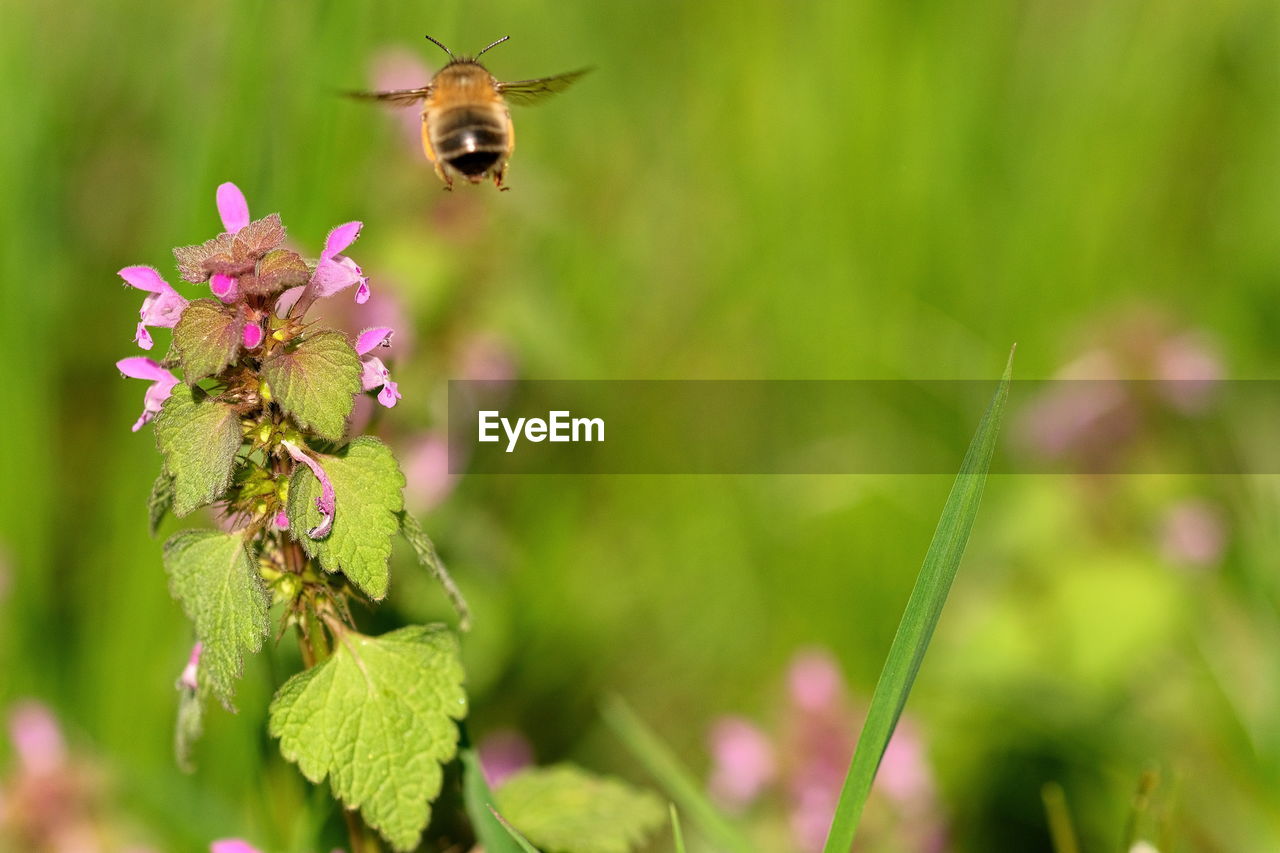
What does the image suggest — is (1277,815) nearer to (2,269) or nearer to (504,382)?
(504,382)

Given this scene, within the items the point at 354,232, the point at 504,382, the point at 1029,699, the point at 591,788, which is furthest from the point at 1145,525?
the point at 354,232

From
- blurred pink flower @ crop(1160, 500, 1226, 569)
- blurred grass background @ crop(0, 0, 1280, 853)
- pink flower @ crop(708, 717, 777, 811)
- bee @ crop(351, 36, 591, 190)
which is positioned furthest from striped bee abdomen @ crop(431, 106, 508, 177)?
blurred pink flower @ crop(1160, 500, 1226, 569)

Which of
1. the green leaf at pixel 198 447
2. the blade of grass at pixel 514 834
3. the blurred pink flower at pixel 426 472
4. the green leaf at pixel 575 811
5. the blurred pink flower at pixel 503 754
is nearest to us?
the green leaf at pixel 198 447

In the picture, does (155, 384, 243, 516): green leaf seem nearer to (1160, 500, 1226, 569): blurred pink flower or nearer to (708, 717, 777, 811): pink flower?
(708, 717, 777, 811): pink flower

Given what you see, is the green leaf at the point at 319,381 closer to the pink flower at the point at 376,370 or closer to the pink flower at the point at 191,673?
the pink flower at the point at 376,370

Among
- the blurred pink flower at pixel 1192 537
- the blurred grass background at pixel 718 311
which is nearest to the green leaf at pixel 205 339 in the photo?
the blurred grass background at pixel 718 311
